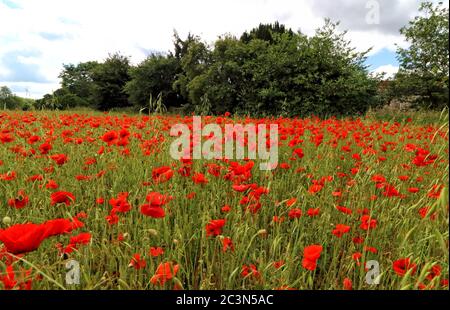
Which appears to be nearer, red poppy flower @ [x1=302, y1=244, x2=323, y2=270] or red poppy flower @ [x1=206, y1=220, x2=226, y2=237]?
red poppy flower @ [x1=302, y1=244, x2=323, y2=270]

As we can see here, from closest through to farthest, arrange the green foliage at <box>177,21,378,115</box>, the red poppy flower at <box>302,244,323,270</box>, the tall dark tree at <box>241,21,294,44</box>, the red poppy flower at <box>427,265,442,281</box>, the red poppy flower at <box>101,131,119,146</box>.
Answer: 1. the red poppy flower at <box>302,244,323,270</box>
2. the red poppy flower at <box>427,265,442,281</box>
3. the red poppy flower at <box>101,131,119,146</box>
4. the green foliage at <box>177,21,378,115</box>
5. the tall dark tree at <box>241,21,294,44</box>

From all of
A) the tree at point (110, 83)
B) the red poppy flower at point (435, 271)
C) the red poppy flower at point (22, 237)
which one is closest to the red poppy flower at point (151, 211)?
the red poppy flower at point (22, 237)

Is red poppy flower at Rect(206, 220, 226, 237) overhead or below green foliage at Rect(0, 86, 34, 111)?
below

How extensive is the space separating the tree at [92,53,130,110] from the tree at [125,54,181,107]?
11.4 ft

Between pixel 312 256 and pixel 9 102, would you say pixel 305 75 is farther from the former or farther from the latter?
pixel 9 102

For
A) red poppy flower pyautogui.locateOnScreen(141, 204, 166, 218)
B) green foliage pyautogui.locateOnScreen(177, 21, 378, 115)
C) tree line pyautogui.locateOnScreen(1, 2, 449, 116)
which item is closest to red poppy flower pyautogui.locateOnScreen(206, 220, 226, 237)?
red poppy flower pyautogui.locateOnScreen(141, 204, 166, 218)

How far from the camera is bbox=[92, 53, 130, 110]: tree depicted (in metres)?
22.9

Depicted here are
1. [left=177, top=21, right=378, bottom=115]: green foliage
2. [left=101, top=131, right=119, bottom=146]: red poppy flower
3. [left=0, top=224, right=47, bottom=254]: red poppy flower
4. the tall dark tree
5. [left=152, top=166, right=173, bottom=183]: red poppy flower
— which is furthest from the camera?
the tall dark tree

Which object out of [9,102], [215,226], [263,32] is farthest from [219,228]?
[9,102]

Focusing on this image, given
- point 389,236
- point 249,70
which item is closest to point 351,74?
point 249,70

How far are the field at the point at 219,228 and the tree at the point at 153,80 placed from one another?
1742 centimetres

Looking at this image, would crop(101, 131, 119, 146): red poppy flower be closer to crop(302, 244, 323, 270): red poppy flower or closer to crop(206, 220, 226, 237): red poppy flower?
crop(206, 220, 226, 237): red poppy flower

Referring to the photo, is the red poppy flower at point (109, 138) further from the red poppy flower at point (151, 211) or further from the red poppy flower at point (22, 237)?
the red poppy flower at point (22, 237)
